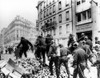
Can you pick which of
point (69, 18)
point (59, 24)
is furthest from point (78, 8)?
point (59, 24)

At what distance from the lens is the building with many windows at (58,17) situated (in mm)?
21234

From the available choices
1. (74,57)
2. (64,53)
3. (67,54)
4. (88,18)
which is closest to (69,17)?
(88,18)

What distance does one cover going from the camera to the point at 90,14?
693 inches

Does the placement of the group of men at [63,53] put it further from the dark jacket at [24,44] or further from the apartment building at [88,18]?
the apartment building at [88,18]

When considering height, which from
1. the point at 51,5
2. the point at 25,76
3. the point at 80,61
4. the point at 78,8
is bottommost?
the point at 25,76

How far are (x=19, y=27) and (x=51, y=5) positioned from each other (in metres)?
16.1

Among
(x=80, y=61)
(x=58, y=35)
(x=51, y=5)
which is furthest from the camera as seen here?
(x=51, y=5)

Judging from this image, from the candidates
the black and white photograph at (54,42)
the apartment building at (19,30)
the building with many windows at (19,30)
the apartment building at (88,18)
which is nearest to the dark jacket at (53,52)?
the black and white photograph at (54,42)

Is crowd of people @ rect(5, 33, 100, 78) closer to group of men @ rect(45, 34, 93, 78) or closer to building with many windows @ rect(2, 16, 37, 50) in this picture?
group of men @ rect(45, 34, 93, 78)

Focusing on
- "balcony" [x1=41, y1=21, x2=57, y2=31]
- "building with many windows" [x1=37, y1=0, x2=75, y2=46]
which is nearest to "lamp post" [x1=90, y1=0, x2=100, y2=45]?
"building with many windows" [x1=37, y1=0, x2=75, y2=46]

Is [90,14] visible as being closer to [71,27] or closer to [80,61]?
[71,27]

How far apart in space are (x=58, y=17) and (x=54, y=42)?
18.1 m

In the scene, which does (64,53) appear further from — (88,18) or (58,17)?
(58,17)

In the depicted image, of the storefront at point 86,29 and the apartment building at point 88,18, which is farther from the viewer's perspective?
the storefront at point 86,29
